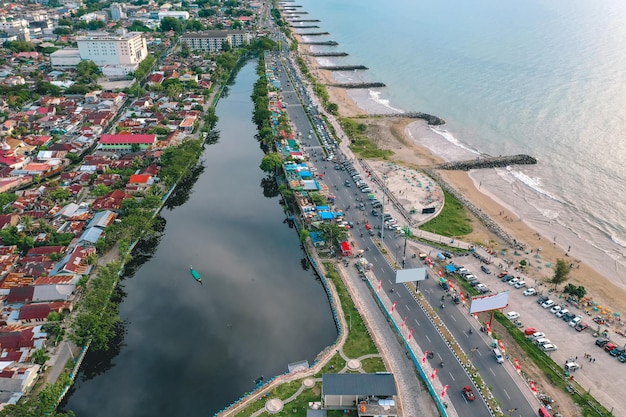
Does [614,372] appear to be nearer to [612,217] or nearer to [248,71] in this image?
[612,217]

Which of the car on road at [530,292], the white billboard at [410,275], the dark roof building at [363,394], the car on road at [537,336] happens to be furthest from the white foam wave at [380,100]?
the dark roof building at [363,394]

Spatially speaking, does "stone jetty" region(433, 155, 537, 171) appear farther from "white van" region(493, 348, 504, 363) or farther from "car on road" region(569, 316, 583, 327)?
"white van" region(493, 348, 504, 363)

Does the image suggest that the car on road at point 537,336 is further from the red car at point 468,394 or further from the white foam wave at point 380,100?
the white foam wave at point 380,100

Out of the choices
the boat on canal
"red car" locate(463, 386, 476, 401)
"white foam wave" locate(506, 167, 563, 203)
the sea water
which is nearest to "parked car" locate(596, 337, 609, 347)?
the sea water

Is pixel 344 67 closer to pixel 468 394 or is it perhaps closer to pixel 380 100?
pixel 380 100

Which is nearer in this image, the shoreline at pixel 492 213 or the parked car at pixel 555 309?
the parked car at pixel 555 309

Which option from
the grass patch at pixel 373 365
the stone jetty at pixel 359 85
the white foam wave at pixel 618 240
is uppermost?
the stone jetty at pixel 359 85
